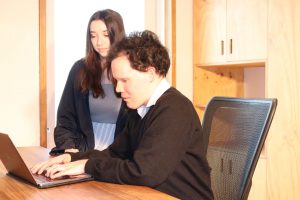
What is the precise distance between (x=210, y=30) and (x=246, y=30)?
407mm

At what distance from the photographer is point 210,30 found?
10.1 feet

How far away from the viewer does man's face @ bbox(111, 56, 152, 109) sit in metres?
1.22

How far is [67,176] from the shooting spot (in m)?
1.18

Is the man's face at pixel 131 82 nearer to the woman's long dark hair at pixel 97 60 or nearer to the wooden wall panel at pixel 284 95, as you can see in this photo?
the woman's long dark hair at pixel 97 60

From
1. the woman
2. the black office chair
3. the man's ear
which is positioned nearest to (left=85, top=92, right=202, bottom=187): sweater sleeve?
the man's ear

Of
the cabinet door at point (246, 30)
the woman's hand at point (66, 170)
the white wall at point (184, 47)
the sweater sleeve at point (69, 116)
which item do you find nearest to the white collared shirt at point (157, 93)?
the woman's hand at point (66, 170)

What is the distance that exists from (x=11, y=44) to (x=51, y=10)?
1.27ft

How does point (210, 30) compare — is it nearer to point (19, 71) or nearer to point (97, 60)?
point (97, 60)

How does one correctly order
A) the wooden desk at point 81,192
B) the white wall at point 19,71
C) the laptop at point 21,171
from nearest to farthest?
the wooden desk at point 81,192 → the laptop at point 21,171 → the white wall at point 19,71

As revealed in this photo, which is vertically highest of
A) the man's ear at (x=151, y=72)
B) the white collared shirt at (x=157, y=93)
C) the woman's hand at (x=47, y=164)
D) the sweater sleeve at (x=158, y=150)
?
the man's ear at (x=151, y=72)

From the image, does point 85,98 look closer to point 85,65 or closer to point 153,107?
point 85,65

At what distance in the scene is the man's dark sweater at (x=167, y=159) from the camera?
1075mm

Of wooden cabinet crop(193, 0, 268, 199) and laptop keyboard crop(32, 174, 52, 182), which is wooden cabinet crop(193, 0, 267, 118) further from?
laptop keyboard crop(32, 174, 52, 182)

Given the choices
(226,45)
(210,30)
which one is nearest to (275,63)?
(226,45)
